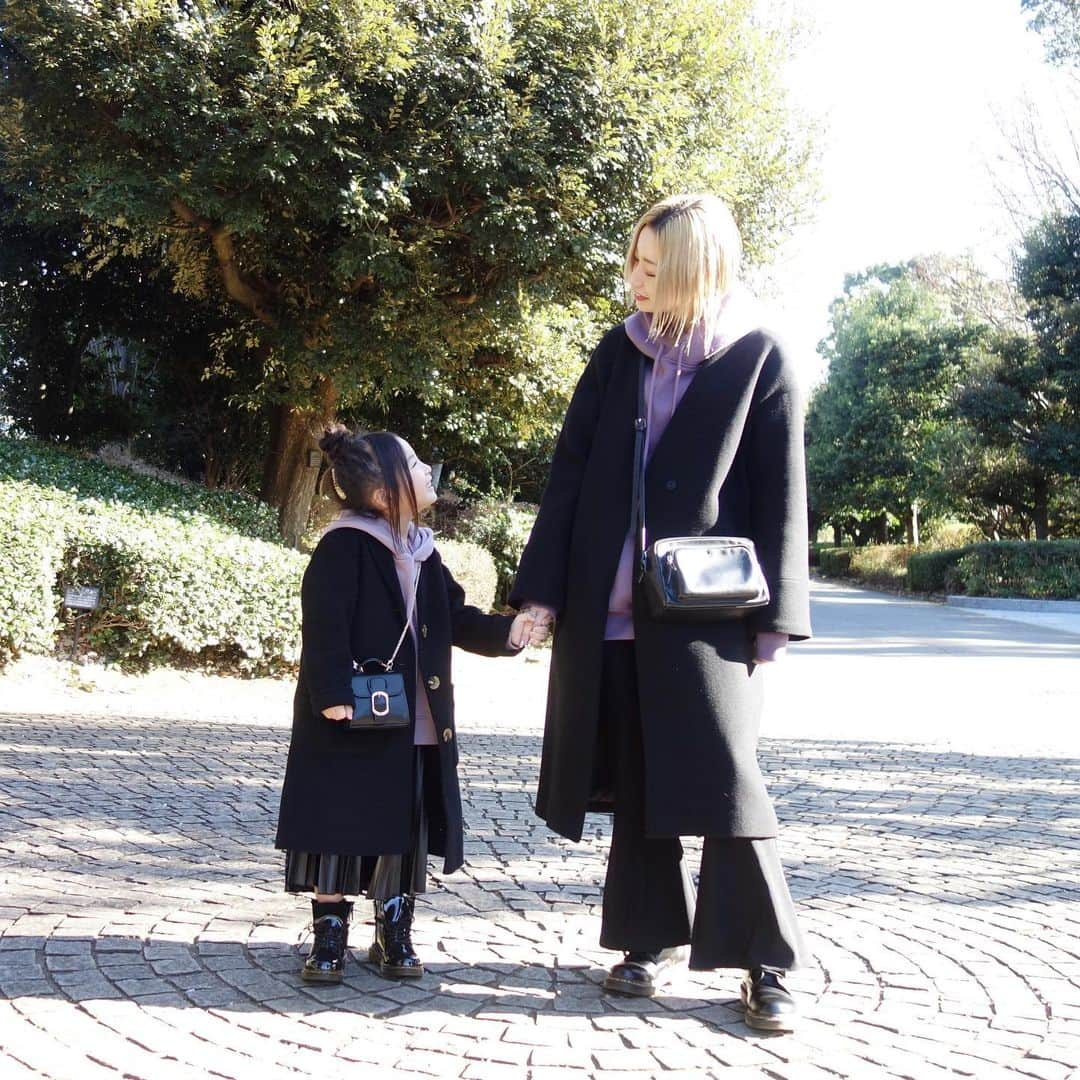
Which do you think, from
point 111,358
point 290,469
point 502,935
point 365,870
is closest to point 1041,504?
point 290,469

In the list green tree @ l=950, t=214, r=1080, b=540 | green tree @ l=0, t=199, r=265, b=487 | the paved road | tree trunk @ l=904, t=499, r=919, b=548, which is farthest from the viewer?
tree trunk @ l=904, t=499, r=919, b=548

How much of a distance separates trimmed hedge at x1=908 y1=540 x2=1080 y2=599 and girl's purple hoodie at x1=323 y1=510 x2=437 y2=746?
22.0 metres

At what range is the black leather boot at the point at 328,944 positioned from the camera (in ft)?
9.46

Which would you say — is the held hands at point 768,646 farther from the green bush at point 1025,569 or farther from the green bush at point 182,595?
the green bush at point 1025,569

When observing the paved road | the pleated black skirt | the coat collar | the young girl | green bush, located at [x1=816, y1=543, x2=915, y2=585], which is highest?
green bush, located at [x1=816, y1=543, x2=915, y2=585]

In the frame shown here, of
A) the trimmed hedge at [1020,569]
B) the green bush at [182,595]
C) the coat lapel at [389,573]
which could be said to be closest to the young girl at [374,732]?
the coat lapel at [389,573]

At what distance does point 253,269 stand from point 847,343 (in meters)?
27.8

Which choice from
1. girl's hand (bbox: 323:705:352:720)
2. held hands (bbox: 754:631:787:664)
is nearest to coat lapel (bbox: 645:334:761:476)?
held hands (bbox: 754:631:787:664)

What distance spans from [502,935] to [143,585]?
5.51 metres

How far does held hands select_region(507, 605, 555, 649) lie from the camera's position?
2861 mm

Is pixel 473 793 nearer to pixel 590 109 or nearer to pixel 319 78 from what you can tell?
pixel 319 78

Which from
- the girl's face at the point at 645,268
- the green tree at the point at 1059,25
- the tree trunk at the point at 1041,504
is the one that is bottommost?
the girl's face at the point at 645,268

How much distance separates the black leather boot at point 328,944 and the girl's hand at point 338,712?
0.52 metres

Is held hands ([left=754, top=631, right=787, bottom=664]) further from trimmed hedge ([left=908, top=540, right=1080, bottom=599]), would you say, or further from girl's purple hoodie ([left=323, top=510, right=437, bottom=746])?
trimmed hedge ([left=908, top=540, right=1080, bottom=599])
